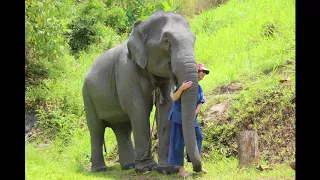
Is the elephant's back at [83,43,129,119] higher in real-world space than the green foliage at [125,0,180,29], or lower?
lower

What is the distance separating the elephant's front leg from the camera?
7105mm

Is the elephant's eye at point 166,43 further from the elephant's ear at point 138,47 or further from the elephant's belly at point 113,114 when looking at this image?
the elephant's belly at point 113,114

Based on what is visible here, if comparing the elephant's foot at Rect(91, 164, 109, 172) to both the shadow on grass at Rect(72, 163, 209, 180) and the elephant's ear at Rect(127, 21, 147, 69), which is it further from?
the elephant's ear at Rect(127, 21, 147, 69)

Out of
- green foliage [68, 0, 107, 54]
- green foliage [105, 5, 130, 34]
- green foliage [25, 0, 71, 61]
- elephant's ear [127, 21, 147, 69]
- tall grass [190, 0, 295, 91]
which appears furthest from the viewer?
green foliage [105, 5, 130, 34]

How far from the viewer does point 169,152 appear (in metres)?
6.53

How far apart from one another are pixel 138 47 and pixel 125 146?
182 cm

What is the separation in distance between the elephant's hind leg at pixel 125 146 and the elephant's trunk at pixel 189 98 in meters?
2.07

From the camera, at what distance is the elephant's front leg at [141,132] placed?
7105mm

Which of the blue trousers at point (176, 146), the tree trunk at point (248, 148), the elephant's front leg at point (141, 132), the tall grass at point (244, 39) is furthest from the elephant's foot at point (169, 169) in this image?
the tall grass at point (244, 39)

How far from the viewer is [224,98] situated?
862 cm

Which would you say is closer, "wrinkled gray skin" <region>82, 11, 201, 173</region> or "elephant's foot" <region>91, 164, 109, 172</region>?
"wrinkled gray skin" <region>82, 11, 201, 173</region>

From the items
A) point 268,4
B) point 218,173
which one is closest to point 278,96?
point 218,173

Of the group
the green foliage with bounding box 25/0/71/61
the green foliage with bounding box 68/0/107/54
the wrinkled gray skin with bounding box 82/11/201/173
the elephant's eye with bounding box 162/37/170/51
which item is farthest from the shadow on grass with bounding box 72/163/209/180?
the green foliage with bounding box 68/0/107/54
